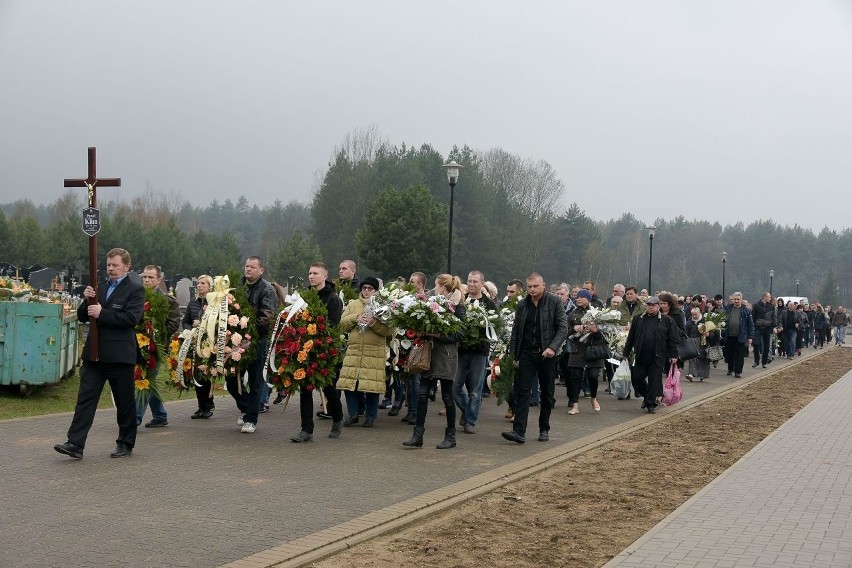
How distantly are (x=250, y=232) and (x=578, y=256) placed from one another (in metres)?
58.9

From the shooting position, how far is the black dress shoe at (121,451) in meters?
9.51

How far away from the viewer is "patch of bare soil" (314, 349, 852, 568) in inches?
257

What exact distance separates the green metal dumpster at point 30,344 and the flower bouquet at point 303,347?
4.29 m

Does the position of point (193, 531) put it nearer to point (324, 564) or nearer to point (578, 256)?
point (324, 564)

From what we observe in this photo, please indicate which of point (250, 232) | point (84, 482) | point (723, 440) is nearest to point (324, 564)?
point (84, 482)

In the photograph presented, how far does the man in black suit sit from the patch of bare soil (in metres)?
3.61

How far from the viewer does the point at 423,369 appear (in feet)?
35.9

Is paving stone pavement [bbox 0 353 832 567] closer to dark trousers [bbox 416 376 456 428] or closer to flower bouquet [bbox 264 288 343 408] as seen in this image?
dark trousers [bbox 416 376 456 428]

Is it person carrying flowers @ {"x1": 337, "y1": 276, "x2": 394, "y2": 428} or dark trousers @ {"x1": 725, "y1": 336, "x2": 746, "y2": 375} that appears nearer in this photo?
person carrying flowers @ {"x1": 337, "y1": 276, "x2": 394, "y2": 428}

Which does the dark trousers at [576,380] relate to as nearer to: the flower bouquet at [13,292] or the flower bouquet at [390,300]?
the flower bouquet at [390,300]

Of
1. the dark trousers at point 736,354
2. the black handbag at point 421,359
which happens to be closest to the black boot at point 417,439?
the black handbag at point 421,359

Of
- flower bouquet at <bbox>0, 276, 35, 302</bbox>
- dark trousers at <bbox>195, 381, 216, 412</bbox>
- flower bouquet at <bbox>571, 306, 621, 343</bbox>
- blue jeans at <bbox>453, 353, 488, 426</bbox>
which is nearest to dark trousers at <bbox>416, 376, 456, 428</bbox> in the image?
blue jeans at <bbox>453, 353, 488, 426</bbox>

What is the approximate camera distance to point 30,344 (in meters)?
13.8

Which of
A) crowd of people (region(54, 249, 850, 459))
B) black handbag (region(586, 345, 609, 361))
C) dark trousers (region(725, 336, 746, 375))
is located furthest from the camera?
dark trousers (region(725, 336, 746, 375))
